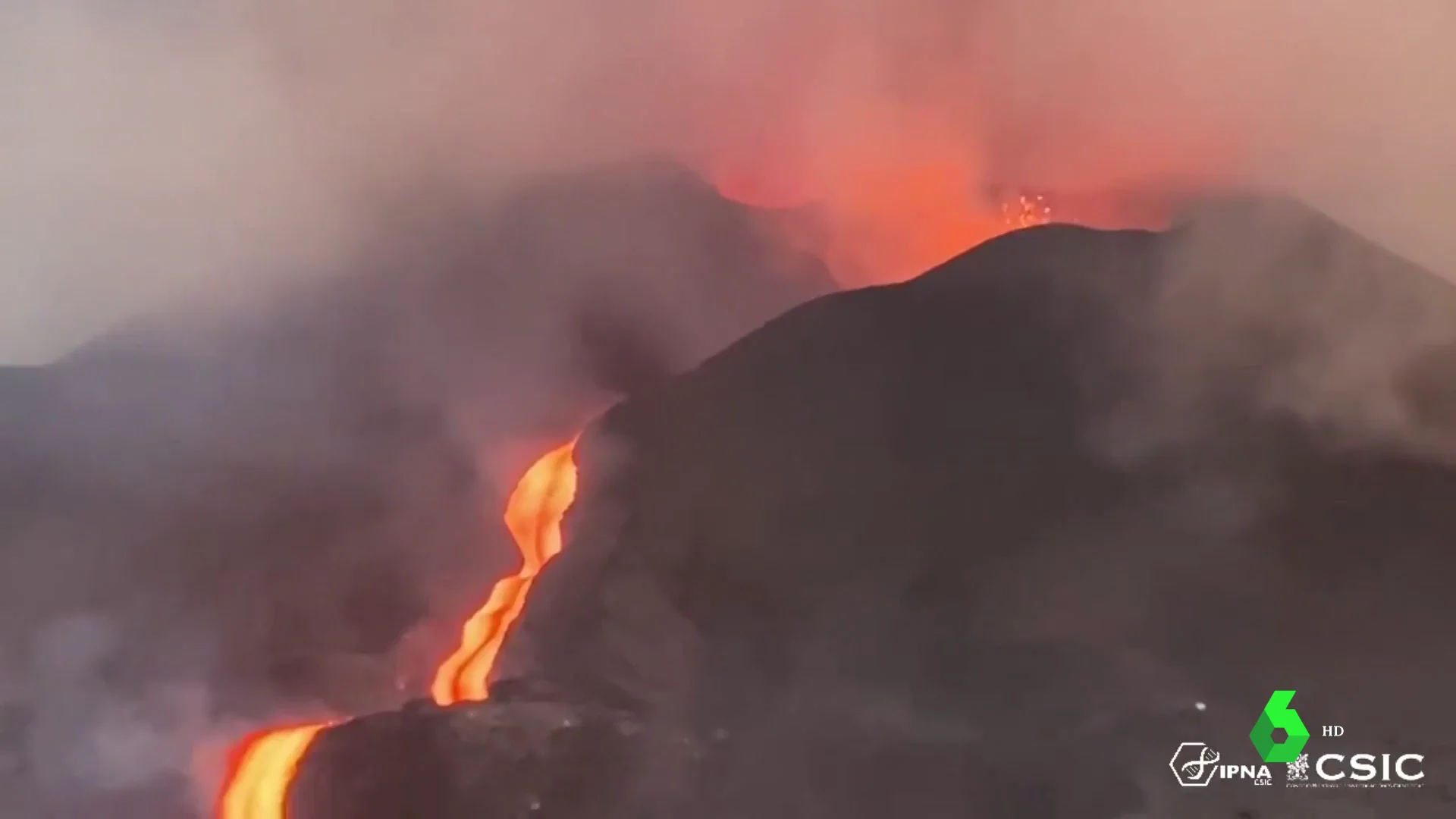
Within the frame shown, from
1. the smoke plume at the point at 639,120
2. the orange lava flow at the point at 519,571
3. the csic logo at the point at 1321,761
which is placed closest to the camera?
the csic logo at the point at 1321,761

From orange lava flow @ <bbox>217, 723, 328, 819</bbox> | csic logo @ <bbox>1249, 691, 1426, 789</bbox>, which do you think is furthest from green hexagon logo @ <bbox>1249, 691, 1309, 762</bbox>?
orange lava flow @ <bbox>217, 723, 328, 819</bbox>

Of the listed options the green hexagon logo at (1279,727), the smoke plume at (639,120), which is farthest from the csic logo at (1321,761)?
the smoke plume at (639,120)

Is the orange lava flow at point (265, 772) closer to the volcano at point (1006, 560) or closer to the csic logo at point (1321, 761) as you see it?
the volcano at point (1006, 560)

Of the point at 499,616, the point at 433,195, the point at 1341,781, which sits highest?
the point at 433,195

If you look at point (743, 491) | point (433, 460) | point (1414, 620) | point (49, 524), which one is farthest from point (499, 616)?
point (1414, 620)

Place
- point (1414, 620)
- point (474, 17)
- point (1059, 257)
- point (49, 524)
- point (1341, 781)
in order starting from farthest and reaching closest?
1. point (474, 17)
2. point (1059, 257)
3. point (49, 524)
4. point (1414, 620)
5. point (1341, 781)

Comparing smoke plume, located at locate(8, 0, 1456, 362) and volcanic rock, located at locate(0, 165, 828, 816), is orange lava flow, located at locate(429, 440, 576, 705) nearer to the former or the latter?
volcanic rock, located at locate(0, 165, 828, 816)

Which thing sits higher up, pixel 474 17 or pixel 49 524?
pixel 474 17

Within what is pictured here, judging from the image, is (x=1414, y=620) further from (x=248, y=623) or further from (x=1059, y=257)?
(x=248, y=623)
